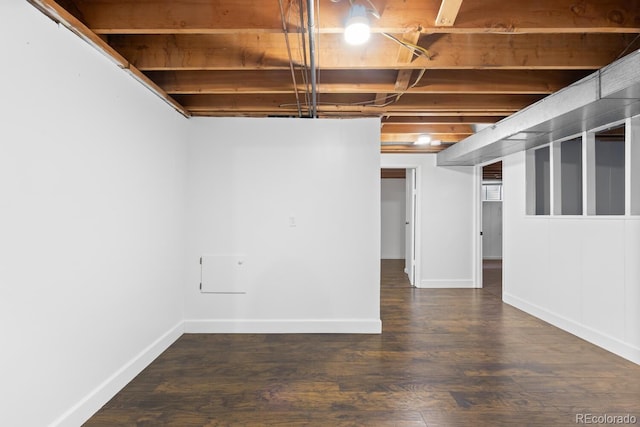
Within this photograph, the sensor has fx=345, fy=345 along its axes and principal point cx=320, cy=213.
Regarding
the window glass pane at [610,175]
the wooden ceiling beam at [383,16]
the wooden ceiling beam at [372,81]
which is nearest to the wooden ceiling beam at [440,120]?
the wooden ceiling beam at [372,81]

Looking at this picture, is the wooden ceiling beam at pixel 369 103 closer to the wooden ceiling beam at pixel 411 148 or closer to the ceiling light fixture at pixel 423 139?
the ceiling light fixture at pixel 423 139

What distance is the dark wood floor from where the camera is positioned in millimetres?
2127

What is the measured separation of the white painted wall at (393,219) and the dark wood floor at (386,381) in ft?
17.1

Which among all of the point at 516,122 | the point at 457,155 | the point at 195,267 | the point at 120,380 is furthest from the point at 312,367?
the point at 457,155

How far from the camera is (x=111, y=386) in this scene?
2.30 meters

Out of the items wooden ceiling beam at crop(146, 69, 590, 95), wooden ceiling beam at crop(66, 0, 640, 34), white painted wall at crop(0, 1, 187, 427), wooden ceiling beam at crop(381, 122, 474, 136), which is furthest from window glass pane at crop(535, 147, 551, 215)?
white painted wall at crop(0, 1, 187, 427)

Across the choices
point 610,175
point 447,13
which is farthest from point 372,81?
point 610,175

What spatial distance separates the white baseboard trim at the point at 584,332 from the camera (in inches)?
116

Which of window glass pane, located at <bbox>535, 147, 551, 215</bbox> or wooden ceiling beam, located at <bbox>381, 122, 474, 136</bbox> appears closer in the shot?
window glass pane, located at <bbox>535, 147, 551, 215</bbox>

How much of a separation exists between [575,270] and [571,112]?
1.72 m

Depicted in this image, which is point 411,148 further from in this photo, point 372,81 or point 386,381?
point 386,381

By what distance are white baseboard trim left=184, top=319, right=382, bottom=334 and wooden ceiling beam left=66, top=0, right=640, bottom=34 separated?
2.66 metres

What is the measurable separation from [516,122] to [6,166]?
392cm

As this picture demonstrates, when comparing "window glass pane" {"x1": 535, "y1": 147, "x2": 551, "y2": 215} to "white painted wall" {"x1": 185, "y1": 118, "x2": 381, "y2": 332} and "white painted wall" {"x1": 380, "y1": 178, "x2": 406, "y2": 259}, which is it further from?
"white painted wall" {"x1": 380, "y1": 178, "x2": 406, "y2": 259}
